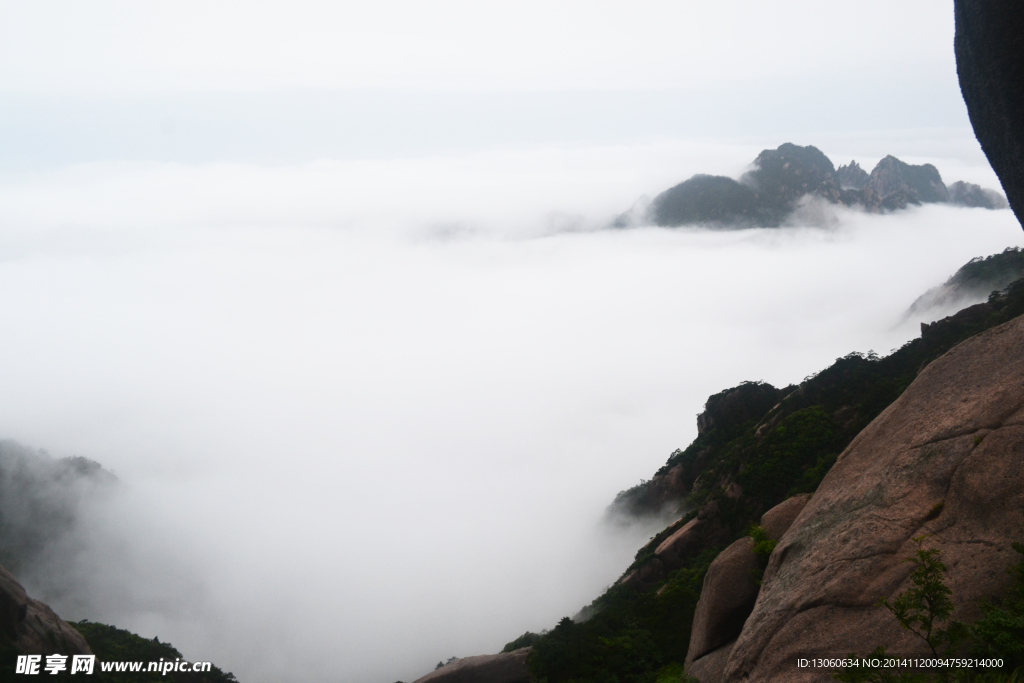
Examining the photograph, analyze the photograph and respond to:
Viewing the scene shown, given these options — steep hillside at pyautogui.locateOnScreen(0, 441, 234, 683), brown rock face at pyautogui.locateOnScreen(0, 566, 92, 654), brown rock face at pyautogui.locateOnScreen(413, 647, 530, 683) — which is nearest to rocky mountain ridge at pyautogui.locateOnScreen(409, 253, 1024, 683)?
brown rock face at pyautogui.locateOnScreen(413, 647, 530, 683)

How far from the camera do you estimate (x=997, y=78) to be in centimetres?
1032

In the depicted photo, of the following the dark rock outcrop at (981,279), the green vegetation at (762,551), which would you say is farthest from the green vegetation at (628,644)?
the dark rock outcrop at (981,279)

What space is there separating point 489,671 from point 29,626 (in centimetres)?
1928

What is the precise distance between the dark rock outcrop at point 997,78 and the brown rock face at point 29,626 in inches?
1337

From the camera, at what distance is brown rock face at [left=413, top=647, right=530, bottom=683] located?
86.3 feet

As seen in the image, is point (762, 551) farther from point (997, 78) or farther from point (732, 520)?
point (732, 520)

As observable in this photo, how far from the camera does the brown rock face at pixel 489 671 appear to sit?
2631 cm

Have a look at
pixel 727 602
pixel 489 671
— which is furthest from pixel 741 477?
pixel 489 671

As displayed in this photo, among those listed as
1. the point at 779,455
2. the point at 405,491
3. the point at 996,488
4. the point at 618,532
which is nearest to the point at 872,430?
the point at 996,488

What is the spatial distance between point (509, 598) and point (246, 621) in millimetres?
41161

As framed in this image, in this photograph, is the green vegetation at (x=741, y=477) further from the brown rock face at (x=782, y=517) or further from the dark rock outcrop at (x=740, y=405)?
the brown rock face at (x=782, y=517)

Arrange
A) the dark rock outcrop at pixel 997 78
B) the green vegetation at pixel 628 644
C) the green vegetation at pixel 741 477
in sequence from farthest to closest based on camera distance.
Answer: the green vegetation at pixel 741 477, the green vegetation at pixel 628 644, the dark rock outcrop at pixel 997 78

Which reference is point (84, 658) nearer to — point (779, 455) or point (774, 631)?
point (774, 631)

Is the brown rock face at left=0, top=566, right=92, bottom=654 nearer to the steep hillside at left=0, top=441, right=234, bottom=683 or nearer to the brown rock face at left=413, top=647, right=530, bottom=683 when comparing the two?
the steep hillside at left=0, top=441, right=234, bottom=683
